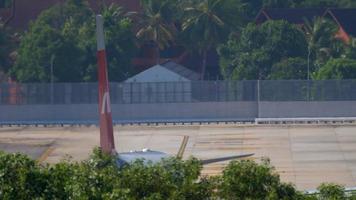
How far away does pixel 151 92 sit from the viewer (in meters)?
93.2

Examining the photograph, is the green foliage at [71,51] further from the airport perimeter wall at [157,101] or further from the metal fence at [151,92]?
the airport perimeter wall at [157,101]

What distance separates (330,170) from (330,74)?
141 feet

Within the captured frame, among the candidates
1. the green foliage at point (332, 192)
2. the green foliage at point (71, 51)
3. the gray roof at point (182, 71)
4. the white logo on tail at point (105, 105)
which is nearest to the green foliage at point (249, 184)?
the green foliage at point (332, 192)

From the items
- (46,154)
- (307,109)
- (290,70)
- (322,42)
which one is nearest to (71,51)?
(290,70)

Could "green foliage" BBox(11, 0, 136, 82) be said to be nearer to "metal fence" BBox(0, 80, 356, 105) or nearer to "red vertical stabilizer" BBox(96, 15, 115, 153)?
"metal fence" BBox(0, 80, 356, 105)

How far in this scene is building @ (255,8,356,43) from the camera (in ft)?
439

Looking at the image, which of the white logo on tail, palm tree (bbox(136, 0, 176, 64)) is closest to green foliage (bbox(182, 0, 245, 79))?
palm tree (bbox(136, 0, 176, 64))

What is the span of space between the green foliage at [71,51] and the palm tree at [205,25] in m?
6.64

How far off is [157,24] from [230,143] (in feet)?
162

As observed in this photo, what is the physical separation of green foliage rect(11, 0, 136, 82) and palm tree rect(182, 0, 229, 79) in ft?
21.8

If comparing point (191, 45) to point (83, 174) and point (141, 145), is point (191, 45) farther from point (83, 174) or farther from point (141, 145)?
point (83, 174)

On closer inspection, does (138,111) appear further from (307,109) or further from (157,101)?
(307,109)

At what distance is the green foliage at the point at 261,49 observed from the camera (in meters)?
117

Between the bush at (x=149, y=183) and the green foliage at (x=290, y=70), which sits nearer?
the bush at (x=149, y=183)
